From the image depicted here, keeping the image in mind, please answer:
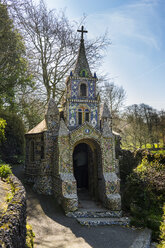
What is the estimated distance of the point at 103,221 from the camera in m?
12.4

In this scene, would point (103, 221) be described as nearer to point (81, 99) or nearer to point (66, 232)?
point (66, 232)

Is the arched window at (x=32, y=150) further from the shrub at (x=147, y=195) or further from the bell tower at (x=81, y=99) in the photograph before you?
the shrub at (x=147, y=195)

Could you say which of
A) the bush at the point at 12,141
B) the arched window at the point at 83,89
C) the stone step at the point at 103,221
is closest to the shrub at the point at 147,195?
the stone step at the point at 103,221

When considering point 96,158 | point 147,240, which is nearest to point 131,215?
point 147,240

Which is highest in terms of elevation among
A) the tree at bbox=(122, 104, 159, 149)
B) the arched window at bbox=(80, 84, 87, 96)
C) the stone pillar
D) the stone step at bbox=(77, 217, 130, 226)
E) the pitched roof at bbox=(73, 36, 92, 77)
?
the pitched roof at bbox=(73, 36, 92, 77)

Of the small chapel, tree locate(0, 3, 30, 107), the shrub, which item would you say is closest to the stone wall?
the small chapel

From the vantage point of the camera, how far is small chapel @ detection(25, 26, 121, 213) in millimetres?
14234

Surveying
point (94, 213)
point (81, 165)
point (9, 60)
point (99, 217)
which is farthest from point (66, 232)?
point (9, 60)

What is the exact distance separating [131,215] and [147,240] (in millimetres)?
3761

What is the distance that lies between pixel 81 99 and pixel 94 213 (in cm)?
898

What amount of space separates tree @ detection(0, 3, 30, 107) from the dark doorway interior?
7.78 m

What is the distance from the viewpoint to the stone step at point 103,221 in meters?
12.0

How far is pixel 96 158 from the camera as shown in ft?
53.7

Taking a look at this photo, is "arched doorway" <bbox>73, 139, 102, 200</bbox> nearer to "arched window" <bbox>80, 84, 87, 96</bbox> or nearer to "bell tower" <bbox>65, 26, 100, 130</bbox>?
"bell tower" <bbox>65, 26, 100, 130</bbox>
